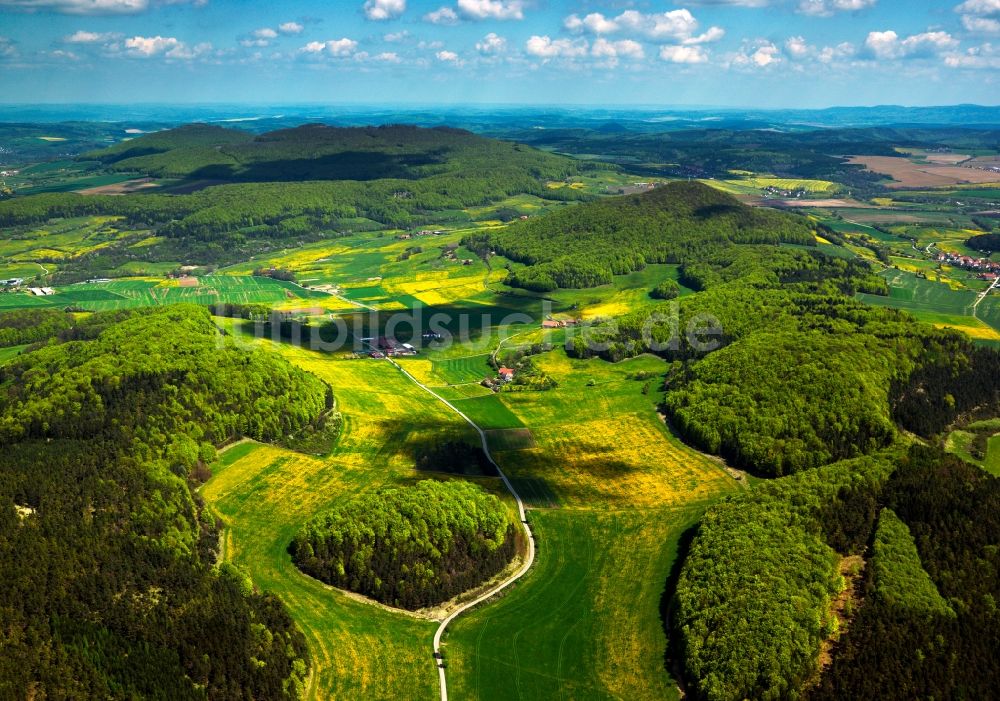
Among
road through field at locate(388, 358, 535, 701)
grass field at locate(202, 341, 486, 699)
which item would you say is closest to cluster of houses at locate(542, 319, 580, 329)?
grass field at locate(202, 341, 486, 699)

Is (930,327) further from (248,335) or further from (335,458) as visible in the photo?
(248,335)

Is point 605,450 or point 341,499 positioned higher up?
point 605,450

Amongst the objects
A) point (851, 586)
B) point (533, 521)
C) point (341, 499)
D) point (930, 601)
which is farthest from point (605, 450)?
point (930, 601)

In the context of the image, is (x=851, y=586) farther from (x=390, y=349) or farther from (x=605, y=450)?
(x=390, y=349)

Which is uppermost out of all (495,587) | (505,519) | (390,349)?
(390,349)

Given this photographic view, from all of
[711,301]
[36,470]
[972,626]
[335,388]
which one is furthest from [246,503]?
[711,301]

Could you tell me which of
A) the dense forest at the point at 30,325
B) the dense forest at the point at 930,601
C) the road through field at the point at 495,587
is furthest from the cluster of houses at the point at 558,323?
the dense forest at the point at 30,325
